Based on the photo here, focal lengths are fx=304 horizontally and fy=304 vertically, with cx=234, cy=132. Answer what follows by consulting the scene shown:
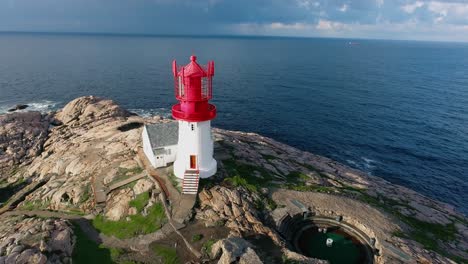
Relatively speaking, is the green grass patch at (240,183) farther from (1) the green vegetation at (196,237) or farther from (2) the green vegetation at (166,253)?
(2) the green vegetation at (166,253)

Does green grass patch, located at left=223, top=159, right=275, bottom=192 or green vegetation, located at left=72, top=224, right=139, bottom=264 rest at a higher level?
green grass patch, located at left=223, top=159, right=275, bottom=192

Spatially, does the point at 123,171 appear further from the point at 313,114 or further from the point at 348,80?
the point at 348,80

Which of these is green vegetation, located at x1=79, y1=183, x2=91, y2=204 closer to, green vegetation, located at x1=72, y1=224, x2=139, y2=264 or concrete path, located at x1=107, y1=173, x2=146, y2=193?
concrete path, located at x1=107, y1=173, x2=146, y2=193

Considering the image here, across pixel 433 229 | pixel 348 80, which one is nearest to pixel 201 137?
pixel 433 229

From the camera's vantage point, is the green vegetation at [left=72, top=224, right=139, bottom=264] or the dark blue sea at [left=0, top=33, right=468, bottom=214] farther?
the dark blue sea at [left=0, top=33, right=468, bottom=214]

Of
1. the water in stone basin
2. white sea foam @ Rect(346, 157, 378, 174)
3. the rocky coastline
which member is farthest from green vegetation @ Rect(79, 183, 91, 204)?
white sea foam @ Rect(346, 157, 378, 174)

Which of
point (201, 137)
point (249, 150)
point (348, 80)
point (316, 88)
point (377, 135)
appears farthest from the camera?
point (348, 80)

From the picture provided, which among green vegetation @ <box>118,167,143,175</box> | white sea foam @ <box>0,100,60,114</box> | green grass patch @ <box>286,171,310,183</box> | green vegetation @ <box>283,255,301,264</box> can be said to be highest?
green vegetation @ <box>118,167,143,175</box>
